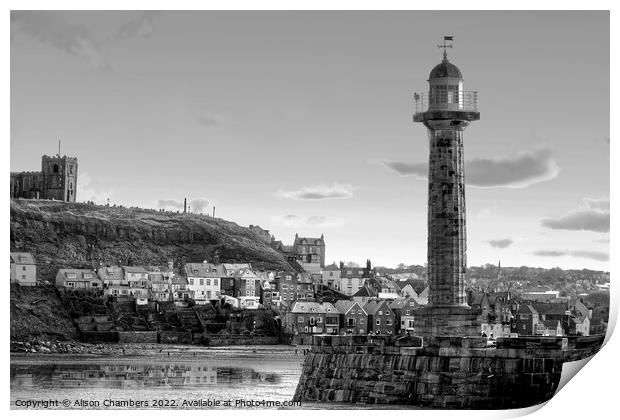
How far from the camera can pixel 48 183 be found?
11069cm

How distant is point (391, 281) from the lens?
9625 cm

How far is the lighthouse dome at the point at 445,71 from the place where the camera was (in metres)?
35.2

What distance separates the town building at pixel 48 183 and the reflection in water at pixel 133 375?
4052 cm

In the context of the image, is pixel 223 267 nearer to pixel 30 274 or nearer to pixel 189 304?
pixel 189 304

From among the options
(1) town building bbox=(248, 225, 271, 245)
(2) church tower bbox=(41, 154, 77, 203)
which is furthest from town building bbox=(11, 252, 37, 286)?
(1) town building bbox=(248, 225, 271, 245)

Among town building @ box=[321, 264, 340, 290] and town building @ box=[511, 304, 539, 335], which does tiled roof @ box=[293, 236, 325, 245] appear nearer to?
town building @ box=[321, 264, 340, 290]

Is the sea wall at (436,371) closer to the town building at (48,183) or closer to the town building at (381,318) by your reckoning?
the town building at (381,318)

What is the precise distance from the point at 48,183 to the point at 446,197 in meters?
78.3

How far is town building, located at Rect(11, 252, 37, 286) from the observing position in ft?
296

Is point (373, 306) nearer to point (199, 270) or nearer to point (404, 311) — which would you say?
point (404, 311)

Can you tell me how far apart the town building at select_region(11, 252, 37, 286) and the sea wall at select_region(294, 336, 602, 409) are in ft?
191

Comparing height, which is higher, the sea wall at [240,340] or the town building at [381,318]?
the town building at [381,318]

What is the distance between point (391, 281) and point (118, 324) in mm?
17062

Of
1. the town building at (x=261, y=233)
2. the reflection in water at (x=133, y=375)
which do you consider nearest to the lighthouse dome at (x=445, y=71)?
the reflection in water at (x=133, y=375)
